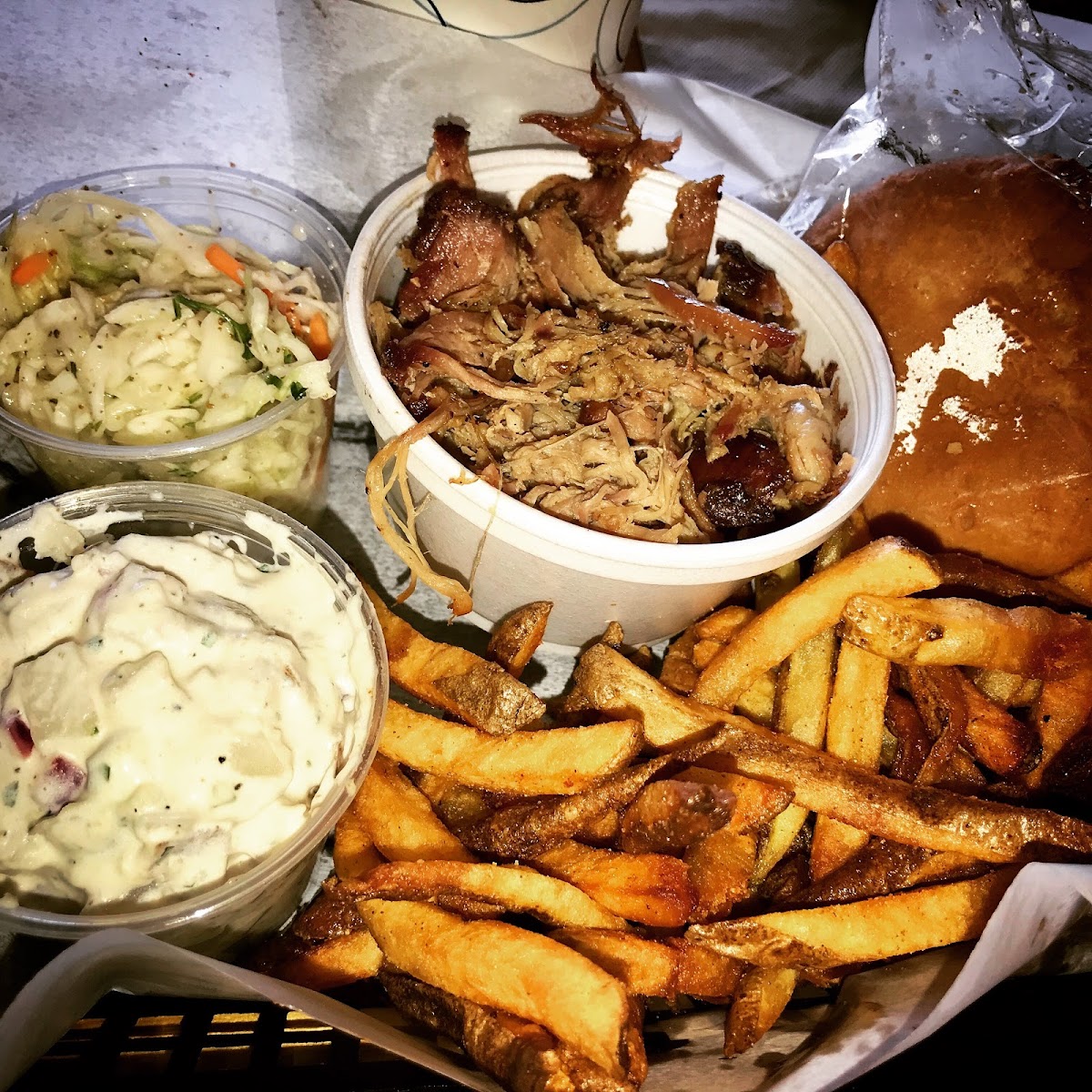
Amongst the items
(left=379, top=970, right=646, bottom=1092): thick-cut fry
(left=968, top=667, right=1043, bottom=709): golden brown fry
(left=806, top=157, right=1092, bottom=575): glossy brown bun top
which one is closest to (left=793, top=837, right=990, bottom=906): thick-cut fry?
(left=968, top=667, right=1043, bottom=709): golden brown fry

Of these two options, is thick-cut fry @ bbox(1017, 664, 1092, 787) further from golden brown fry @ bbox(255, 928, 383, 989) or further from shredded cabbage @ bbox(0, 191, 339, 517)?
shredded cabbage @ bbox(0, 191, 339, 517)

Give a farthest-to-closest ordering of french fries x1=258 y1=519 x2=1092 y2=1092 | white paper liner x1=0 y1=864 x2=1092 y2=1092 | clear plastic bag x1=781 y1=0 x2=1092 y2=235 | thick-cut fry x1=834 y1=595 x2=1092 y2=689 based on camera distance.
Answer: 1. clear plastic bag x1=781 y1=0 x2=1092 y2=235
2. thick-cut fry x1=834 y1=595 x2=1092 y2=689
3. french fries x1=258 y1=519 x2=1092 y2=1092
4. white paper liner x1=0 y1=864 x2=1092 y2=1092

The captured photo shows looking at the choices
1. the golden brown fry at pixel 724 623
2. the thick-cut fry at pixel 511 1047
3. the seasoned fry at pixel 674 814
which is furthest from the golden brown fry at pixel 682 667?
the thick-cut fry at pixel 511 1047

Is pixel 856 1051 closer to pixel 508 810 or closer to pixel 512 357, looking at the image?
pixel 508 810

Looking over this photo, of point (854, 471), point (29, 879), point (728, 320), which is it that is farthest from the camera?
point (728, 320)

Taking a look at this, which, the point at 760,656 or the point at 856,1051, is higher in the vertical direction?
the point at 760,656

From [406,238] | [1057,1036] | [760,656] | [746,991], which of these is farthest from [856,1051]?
[406,238]

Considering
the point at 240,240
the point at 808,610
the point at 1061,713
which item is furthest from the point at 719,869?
the point at 240,240
